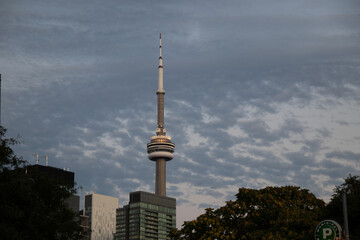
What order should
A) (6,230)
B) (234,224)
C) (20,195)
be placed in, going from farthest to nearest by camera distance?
(234,224), (20,195), (6,230)

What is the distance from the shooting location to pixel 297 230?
65.6 metres

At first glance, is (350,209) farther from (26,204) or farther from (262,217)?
(26,204)

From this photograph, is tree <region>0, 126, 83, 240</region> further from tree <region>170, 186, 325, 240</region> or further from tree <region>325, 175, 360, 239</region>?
tree <region>325, 175, 360, 239</region>

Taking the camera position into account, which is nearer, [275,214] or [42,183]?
[42,183]

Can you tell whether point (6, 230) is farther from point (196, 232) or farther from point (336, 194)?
point (336, 194)

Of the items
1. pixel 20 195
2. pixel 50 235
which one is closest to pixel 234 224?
pixel 50 235

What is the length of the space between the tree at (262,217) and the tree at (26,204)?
1397cm

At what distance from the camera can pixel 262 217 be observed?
68.5 metres

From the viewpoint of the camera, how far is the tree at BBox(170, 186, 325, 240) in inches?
2557

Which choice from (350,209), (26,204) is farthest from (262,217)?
(26,204)

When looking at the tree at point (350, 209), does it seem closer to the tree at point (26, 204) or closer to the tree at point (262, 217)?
the tree at point (262, 217)

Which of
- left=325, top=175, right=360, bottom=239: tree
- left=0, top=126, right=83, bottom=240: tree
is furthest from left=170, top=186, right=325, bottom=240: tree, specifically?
left=0, top=126, right=83, bottom=240: tree

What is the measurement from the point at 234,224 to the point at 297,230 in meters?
7.01

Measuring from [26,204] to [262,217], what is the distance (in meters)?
26.0
